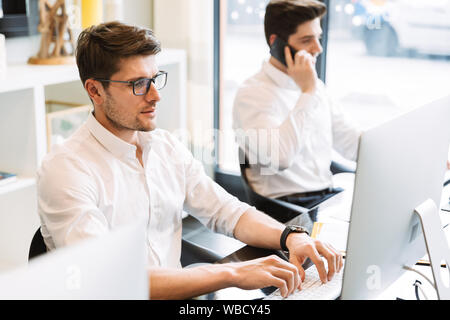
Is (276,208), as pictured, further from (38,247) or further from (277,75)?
(38,247)

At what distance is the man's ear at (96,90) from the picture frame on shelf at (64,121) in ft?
3.30

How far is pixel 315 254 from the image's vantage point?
144 cm

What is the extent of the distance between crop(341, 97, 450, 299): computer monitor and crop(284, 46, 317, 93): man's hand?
49.9 inches

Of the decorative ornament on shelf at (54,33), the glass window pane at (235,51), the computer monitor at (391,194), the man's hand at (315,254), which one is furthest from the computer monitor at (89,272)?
the glass window pane at (235,51)

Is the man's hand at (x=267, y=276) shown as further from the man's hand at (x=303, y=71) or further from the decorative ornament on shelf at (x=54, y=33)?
the decorative ornament on shelf at (x=54, y=33)

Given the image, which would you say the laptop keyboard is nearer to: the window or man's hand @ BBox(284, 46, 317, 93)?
man's hand @ BBox(284, 46, 317, 93)

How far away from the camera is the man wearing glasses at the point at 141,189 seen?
1.35m

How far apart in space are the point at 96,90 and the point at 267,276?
758 mm

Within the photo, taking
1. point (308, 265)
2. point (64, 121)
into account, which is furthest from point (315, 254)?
point (64, 121)

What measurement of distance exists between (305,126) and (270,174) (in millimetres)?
Answer: 256

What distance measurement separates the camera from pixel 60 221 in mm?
1430

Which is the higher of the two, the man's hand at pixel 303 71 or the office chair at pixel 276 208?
the man's hand at pixel 303 71
